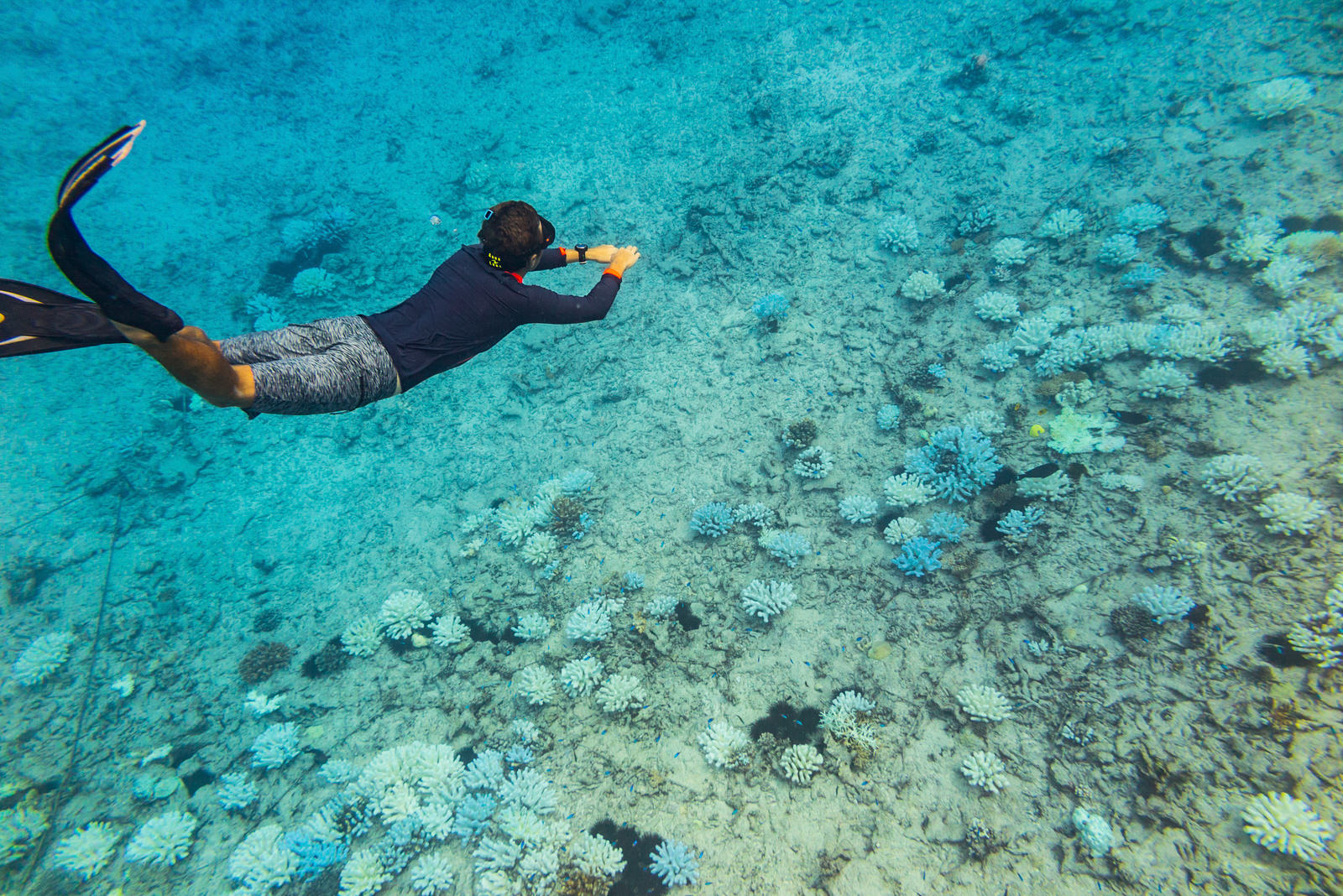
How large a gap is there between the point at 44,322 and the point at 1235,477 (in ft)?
31.1

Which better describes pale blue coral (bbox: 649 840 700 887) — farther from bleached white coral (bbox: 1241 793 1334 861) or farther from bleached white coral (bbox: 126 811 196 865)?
bleached white coral (bbox: 126 811 196 865)

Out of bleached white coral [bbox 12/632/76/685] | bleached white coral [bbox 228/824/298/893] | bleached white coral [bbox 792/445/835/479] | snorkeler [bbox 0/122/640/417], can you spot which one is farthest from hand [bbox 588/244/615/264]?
bleached white coral [bbox 12/632/76/685]

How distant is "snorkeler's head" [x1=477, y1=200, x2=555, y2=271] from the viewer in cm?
353

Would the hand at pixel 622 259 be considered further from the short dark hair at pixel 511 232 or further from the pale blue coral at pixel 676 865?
the pale blue coral at pixel 676 865

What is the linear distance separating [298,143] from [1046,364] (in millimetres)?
16885

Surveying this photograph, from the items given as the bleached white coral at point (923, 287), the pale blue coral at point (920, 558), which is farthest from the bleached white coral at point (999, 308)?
the pale blue coral at point (920, 558)

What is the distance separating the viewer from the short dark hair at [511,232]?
352 centimetres

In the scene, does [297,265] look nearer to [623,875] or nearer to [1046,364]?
[623,875]

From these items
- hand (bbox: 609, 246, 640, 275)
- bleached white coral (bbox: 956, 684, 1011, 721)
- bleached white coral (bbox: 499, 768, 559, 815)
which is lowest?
bleached white coral (bbox: 956, 684, 1011, 721)

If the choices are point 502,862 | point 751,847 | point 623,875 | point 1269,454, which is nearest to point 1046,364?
point 1269,454

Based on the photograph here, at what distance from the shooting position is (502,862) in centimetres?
474

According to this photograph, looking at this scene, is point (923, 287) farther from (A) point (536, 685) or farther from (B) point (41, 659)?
(B) point (41, 659)

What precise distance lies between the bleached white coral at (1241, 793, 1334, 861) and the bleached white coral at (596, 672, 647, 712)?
5.17 meters

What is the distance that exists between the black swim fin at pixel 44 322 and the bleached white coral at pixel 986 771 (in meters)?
6.96
